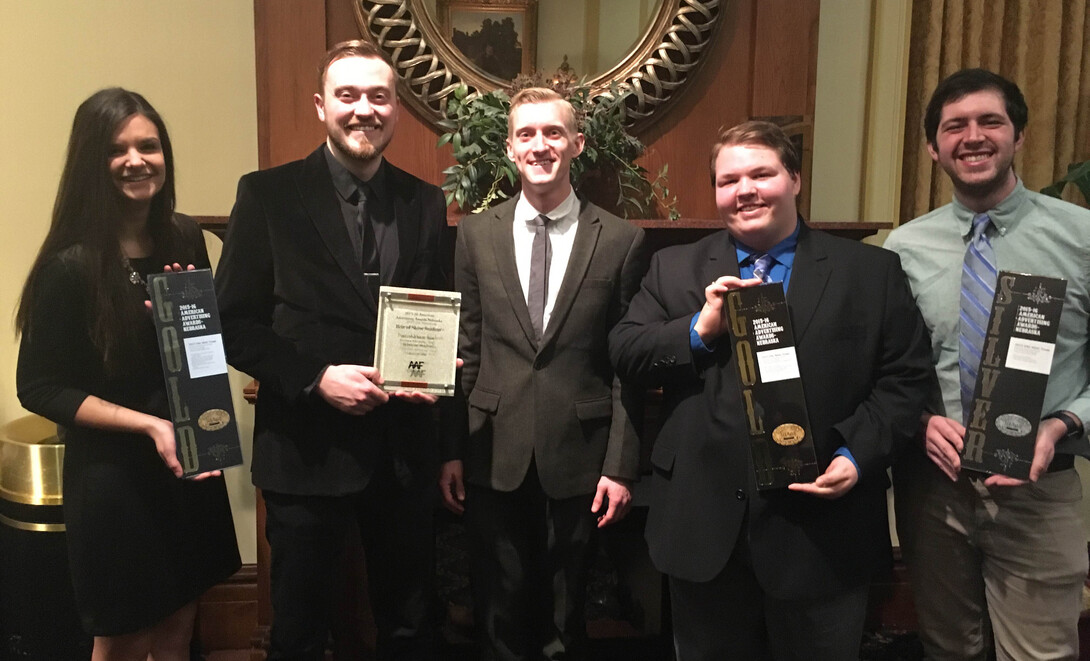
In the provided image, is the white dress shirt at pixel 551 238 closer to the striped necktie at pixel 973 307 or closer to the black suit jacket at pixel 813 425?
the black suit jacket at pixel 813 425

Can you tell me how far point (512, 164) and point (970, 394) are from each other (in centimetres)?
130

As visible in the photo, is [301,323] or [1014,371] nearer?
[1014,371]

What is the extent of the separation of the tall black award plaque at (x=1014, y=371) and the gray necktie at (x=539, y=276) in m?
0.94

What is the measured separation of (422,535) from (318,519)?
0.79 ft

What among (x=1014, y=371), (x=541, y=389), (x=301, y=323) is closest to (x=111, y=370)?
(x=301, y=323)

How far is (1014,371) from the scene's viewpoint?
1.58 m

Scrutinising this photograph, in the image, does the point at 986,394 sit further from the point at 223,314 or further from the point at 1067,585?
the point at 223,314

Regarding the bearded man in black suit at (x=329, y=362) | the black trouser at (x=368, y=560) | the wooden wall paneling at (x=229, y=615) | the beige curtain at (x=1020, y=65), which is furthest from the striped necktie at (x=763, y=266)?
the wooden wall paneling at (x=229, y=615)

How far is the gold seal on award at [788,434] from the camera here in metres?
1.54

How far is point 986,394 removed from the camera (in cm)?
161

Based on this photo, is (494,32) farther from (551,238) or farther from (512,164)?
(551,238)

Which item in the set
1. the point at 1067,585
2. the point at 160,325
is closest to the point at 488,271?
the point at 160,325

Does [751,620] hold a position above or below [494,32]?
below

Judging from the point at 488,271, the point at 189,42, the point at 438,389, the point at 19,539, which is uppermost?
the point at 189,42
